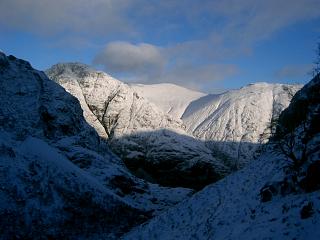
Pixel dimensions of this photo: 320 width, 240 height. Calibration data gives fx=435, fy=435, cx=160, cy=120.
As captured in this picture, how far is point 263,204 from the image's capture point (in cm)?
1834

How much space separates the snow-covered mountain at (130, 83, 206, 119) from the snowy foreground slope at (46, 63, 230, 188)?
128 ft

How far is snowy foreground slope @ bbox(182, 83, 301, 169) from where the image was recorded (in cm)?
9381

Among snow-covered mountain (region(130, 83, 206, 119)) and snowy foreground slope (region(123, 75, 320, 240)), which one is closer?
snowy foreground slope (region(123, 75, 320, 240))

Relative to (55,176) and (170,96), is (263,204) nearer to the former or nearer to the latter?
(55,176)

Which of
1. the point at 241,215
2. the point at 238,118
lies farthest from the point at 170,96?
the point at 241,215

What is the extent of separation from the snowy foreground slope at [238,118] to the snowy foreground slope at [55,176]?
4724 centimetres

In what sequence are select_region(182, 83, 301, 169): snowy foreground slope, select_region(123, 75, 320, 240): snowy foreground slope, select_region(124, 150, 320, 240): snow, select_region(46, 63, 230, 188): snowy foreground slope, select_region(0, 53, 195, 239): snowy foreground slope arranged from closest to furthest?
select_region(124, 150, 320, 240): snow → select_region(123, 75, 320, 240): snowy foreground slope → select_region(0, 53, 195, 239): snowy foreground slope → select_region(46, 63, 230, 188): snowy foreground slope → select_region(182, 83, 301, 169): snowy foreground slope

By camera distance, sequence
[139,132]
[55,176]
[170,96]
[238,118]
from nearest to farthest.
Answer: [55,176], [139,132], [238,118], [170,96]

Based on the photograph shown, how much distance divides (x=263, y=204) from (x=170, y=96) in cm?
12755

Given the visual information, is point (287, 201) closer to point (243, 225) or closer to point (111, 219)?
point (243, 225)

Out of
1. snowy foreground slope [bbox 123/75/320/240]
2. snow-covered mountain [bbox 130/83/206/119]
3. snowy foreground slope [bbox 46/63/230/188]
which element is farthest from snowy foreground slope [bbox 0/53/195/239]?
snow-covered mountain [bbox 130/83/206/119]

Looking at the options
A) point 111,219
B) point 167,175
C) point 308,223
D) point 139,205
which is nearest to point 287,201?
point 308,223

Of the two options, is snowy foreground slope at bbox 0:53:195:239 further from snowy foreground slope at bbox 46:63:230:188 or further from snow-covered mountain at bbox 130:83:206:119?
snow-covered mountain at bbox 130:83:206:119

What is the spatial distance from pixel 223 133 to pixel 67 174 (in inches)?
2763
